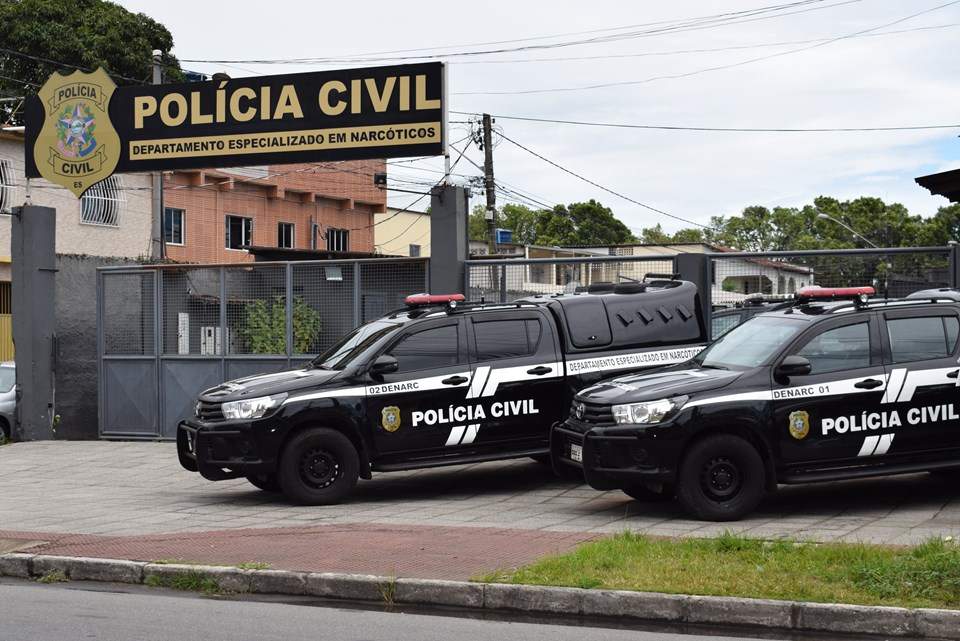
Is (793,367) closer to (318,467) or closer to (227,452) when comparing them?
(318,467)

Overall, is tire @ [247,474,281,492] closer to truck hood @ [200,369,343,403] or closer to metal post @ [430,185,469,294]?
truck hood @ [200,369,343,403]

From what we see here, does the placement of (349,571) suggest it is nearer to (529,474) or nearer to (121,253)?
(529,474)

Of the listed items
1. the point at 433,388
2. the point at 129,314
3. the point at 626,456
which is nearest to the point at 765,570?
the point at 626,456

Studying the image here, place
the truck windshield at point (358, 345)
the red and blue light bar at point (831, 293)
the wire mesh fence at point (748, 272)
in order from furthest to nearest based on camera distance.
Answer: the wire mesh fence at point (748, 272) → the truck windshield at point (358, 345) → the red and blue light bar at point (831, 293)

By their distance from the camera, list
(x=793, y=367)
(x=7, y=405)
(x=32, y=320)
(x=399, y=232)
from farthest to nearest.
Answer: (x=399, y=232)
(x=7, y=405)
(x=32, y=320)
(x=793, y=367)

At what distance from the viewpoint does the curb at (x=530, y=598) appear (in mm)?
7023

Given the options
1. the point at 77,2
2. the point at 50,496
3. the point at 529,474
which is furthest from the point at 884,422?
the point at 77,2

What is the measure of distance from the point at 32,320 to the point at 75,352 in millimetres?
864

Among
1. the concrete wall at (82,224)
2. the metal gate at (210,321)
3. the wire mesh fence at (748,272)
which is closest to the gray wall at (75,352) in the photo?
the metal gate at (210,321)

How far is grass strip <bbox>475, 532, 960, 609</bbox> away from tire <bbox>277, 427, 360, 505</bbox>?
3.77 meters

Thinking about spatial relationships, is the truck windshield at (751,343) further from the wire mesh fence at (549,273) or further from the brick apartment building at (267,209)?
the brick apartment building at (267,209)

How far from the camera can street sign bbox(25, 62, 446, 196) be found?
58.0 feet

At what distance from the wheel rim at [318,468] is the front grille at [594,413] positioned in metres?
2.52

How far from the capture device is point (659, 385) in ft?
35.0
